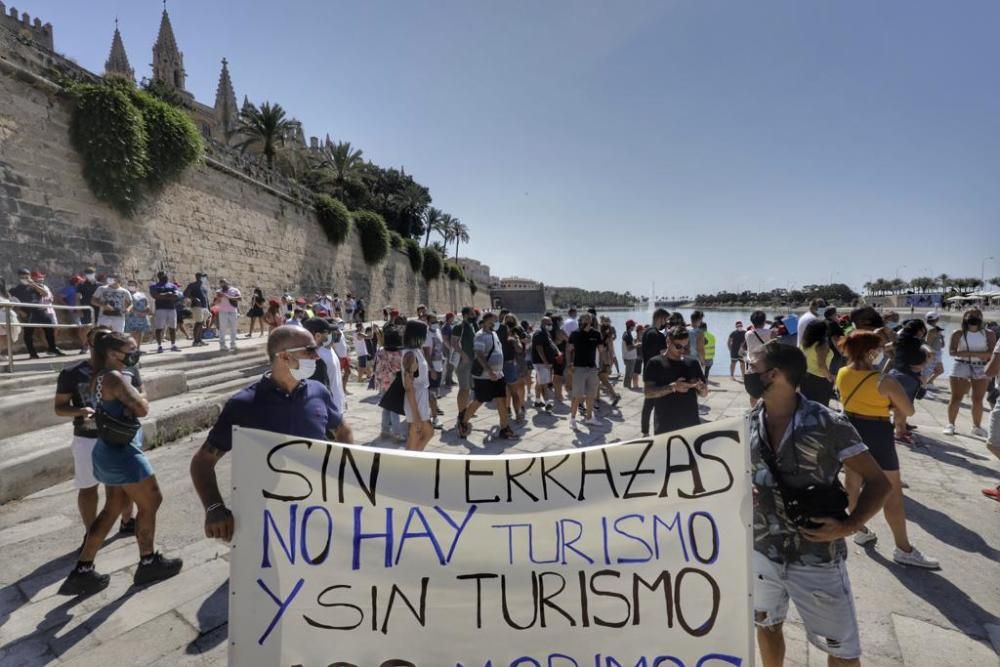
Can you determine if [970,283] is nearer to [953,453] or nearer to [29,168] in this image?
[953,453]

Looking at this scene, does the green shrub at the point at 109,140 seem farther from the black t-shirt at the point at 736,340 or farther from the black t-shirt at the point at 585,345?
the black t-shirt at the point at 736,340

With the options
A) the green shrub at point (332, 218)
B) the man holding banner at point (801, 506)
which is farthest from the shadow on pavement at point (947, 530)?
the green shrub at point (332, 218)

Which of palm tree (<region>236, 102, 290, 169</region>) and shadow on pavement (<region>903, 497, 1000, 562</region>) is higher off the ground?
palm tree (<region>236, 102, 290, 169</region>)

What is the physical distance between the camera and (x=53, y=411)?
513cm

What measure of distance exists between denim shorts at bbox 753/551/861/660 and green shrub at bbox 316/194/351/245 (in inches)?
889

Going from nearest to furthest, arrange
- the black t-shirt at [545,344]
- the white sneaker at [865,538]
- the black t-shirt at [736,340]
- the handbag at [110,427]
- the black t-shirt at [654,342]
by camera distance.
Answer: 1. the handbag at [110,427]
2. the white sneaker at [865,538]
3. the black t-shirt at [654,342]
4. the black t-shirt at [545,344]
5. the black t-shirt at [736,340]

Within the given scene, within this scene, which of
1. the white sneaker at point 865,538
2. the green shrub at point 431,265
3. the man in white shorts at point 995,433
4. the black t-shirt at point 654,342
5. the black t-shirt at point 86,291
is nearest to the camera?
the white sneaker at point 865,538

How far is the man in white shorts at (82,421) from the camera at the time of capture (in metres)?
2.89

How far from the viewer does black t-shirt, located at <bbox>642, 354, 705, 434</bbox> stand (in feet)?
12.2

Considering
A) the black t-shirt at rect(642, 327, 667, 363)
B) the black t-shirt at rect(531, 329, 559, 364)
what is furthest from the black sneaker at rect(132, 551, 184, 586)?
the black t-shirt at rect(642, 327, 667, 363)

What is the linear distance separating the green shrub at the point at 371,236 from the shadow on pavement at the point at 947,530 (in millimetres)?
24490

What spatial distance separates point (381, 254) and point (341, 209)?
3.96m

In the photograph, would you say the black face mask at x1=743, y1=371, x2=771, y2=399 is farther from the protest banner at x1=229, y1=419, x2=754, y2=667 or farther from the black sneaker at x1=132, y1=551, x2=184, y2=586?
the black sneaker at x1=132, y1=551, x2=184, y2=586

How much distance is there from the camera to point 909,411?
8.96 ft
